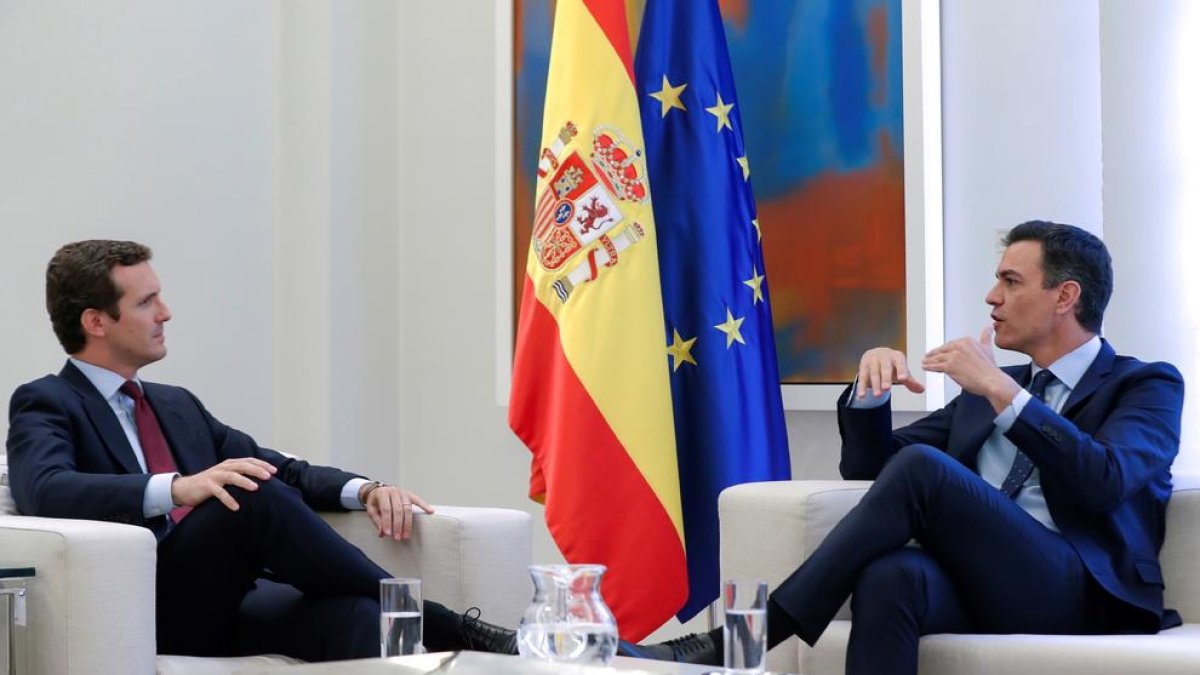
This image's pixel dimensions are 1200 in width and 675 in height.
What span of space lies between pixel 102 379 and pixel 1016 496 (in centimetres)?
199

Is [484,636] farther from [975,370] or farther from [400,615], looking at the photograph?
[975,370]

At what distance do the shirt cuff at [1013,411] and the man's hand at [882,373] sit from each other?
0.21m

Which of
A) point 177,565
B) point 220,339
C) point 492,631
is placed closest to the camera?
point 492,631

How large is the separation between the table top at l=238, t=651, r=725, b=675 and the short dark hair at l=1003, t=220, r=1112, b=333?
1685mm

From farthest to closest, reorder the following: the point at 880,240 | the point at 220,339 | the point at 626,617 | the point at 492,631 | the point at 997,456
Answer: the point at 220,339 → the point at 880,240 → the point at 626,617 → the point at 997,456 → the point at 492,631

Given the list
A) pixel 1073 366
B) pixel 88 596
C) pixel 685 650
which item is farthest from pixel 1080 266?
pixel 88 596

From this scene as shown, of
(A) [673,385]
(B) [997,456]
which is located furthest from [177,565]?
(B) [997,456]

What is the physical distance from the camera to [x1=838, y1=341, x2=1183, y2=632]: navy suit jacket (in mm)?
2764

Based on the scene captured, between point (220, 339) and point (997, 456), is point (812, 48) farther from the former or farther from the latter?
point (220, 339)

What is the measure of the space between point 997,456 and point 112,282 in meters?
1.97

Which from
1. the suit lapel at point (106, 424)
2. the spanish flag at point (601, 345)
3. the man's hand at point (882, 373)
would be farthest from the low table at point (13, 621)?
the man's hand at point (882, 373)

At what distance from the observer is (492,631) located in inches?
103

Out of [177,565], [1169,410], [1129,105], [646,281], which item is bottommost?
[177,565]

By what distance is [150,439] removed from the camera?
317cm
